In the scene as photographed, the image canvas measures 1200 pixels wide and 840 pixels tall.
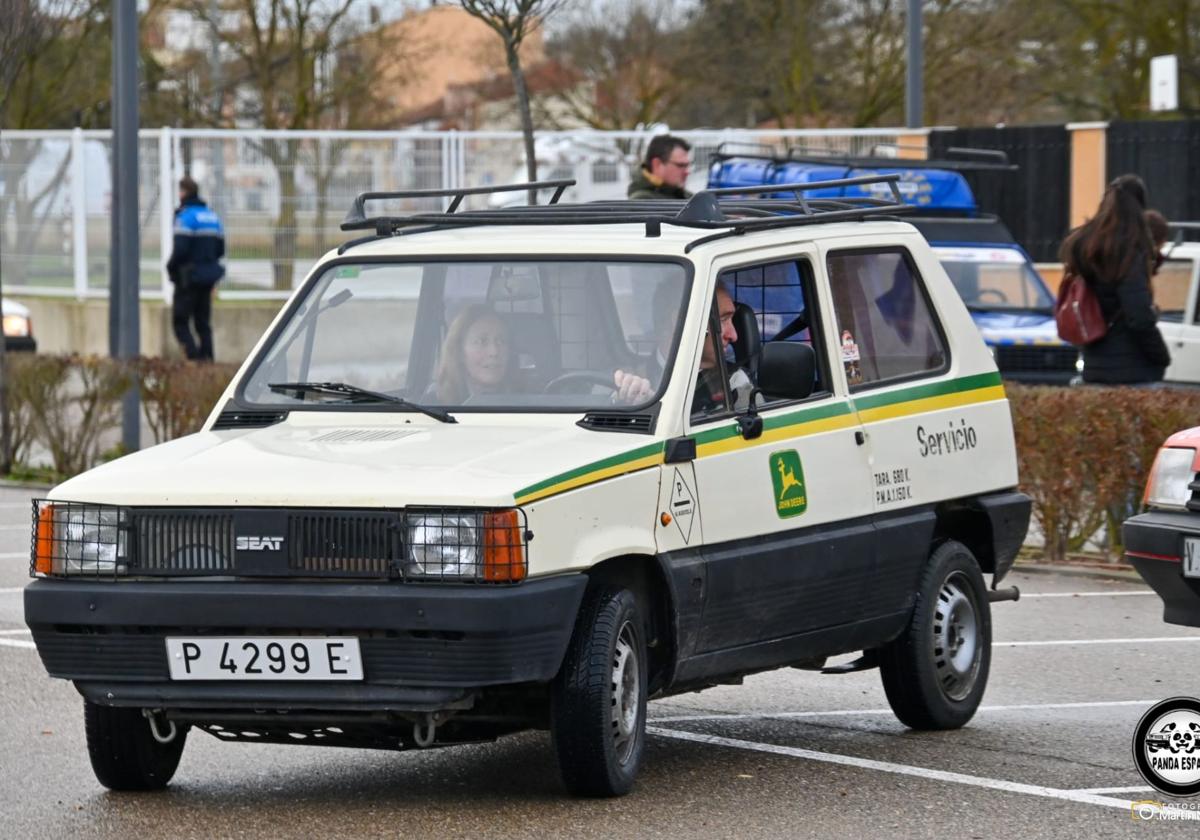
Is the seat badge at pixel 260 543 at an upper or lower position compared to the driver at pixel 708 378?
lower

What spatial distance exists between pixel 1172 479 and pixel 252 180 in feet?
70.2

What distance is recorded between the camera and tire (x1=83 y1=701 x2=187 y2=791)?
6.81 metres

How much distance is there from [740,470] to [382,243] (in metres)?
1.60

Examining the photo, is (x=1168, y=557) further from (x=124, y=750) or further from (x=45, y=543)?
(x=45, y=543)

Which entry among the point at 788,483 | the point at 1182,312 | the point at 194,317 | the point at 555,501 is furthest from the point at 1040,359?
the point at 555,501

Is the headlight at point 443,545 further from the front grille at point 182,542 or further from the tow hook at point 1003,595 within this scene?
the tow hook at point 1003,595

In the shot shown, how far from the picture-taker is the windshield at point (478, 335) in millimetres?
7223

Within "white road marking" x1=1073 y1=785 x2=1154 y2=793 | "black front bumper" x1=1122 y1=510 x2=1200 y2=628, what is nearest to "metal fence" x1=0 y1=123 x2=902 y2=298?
"black front bumper" x1=1122 y1=510 x2=1200 y2=628

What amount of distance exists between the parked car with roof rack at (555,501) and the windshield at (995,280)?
12.0m

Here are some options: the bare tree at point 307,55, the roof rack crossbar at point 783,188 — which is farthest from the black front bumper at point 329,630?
the bare tree at point 307,55

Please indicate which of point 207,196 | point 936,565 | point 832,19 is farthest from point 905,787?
point 832,19

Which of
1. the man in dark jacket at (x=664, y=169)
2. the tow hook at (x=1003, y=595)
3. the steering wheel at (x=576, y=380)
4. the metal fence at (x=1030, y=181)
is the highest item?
the metal fence at (x=1030, y=181)

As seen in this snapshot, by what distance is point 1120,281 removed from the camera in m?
12.8

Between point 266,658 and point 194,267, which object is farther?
point 194,267
